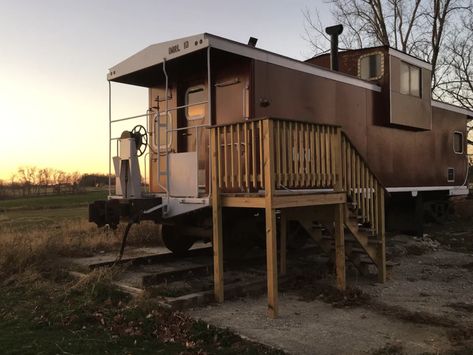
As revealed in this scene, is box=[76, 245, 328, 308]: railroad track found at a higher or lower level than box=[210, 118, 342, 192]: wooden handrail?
lower

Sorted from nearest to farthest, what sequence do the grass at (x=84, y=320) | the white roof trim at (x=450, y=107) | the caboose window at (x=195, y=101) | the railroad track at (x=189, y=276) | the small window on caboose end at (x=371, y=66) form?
the grass at (x=84, y=320)
the railroad track at (x=189, y=276)
the caboose window at (x=195, y=101)
the small window on caboose end at (x=371, y=66)
the white roof trim at (x=450, y=107)

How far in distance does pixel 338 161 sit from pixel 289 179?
108cm

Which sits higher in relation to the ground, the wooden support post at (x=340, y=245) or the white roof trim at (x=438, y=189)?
the white roof trim at (x=438, y=189)

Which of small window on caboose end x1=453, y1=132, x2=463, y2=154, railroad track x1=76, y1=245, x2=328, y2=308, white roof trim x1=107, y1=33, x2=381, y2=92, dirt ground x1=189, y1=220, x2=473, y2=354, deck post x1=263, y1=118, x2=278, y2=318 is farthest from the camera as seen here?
small window on caboose end x1=453, y1=132, x2=463, y2=154

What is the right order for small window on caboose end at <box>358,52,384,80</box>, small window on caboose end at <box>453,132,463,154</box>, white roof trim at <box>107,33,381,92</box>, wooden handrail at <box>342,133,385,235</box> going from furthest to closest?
small window on caboose end at <box>453,132,463,154</box>, small window on caboose end at <box>358,52,384,80</box>, wooden handrail at <box>342,133,385,235</box>, white roof trim at <box>107,33,381,92</box>

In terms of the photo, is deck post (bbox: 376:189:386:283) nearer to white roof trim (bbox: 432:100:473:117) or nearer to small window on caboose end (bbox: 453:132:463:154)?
white roof trim (bbox: 432:100:473:117)

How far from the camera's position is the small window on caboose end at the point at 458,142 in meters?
14.7

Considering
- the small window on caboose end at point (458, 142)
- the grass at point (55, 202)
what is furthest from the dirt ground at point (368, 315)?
the grass at point (55, 202)

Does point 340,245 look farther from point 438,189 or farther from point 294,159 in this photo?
point 438,189

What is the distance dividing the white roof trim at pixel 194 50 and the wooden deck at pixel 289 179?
132cm

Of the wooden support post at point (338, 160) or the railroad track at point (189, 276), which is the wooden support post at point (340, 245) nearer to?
the wooden support post at point (338, 160)

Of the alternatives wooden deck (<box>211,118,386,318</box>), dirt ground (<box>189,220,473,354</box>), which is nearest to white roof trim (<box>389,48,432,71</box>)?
wooden deck (<box>211,118,386,318</box>)

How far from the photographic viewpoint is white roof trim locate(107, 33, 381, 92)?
7.10 m

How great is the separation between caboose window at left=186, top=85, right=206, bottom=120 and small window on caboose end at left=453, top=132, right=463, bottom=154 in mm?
9112
